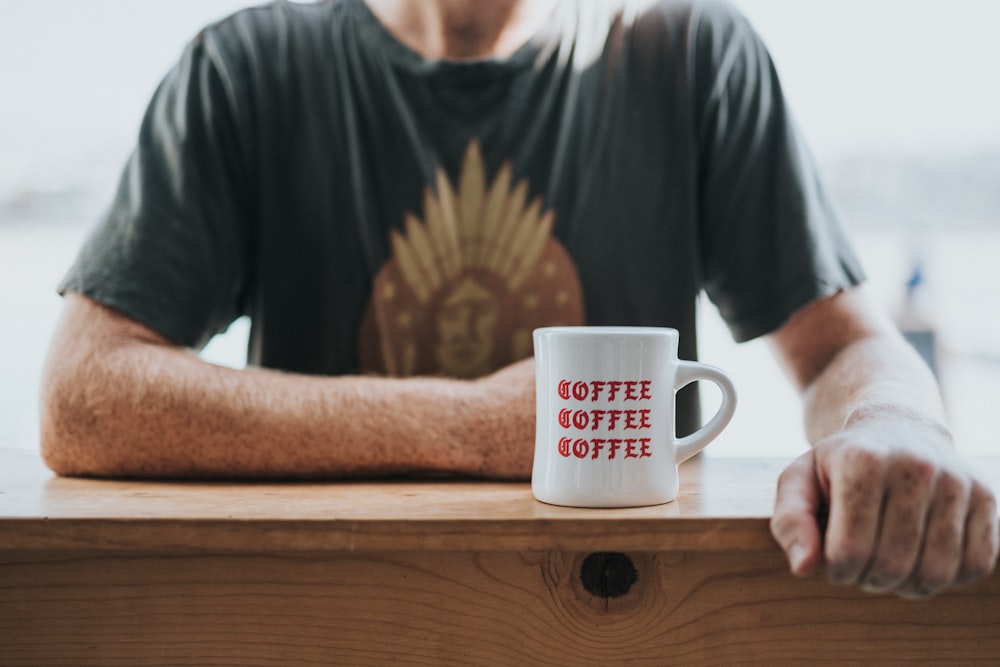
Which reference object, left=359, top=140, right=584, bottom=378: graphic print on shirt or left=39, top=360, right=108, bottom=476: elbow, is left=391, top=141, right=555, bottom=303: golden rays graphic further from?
left=39, top=360, right=108, bottom=476: elbow

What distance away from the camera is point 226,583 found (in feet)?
1.89

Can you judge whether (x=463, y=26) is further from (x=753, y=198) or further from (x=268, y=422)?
(x=268, y=422)

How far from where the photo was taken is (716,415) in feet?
2.03

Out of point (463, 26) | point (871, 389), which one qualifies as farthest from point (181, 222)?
point (871, 389)

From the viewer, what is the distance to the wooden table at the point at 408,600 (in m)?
0.56

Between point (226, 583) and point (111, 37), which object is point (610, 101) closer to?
point (226, 583)

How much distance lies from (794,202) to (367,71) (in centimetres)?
59

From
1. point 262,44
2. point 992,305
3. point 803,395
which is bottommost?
point 992,305

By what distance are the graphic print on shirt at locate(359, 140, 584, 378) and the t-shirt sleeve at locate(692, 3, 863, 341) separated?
0.21 metres

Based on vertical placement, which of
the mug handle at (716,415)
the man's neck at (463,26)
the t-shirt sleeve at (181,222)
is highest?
the man's neck at (463,26)

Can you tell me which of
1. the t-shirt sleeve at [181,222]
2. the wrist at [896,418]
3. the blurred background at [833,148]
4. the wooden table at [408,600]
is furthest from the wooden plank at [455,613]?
the blurred background at [833,148]

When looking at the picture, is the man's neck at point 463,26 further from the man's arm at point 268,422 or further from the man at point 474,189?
the man's arm at point 268,422

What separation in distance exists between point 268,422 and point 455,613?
287 millimetres

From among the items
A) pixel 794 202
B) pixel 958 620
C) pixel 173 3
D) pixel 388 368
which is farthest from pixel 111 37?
pixel 958 620
